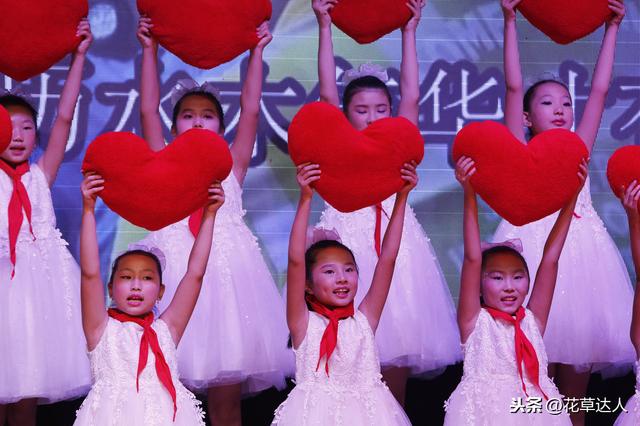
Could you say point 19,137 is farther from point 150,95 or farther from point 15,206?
point 150,95

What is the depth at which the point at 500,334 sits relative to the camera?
10.3 ft

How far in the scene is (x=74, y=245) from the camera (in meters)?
4.08

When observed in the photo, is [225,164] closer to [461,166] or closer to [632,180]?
[461,166]

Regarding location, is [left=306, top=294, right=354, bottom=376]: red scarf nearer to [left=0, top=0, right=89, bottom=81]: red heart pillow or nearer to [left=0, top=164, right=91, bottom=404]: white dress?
[left=0, top=164, right=91, bottom=404]: white dress

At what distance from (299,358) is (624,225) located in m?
1.71

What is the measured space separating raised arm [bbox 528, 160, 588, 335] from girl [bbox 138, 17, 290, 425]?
789mm

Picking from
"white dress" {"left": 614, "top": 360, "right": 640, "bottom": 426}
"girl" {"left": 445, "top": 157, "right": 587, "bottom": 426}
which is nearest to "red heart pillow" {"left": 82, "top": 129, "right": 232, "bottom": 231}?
"girl" {"left": 445, "top": 157, "right": 587, "bottom": 426}

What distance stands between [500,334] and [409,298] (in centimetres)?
50

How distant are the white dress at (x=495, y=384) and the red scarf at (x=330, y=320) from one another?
0.35 meters

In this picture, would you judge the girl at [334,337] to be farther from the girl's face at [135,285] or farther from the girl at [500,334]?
the girl's face at [135,285]

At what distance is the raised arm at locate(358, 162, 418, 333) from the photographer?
123 inches

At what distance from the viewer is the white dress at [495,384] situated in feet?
10.0

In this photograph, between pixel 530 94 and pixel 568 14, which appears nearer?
pixel 568 14

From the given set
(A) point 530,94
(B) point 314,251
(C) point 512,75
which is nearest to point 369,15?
(C) point 512,75
